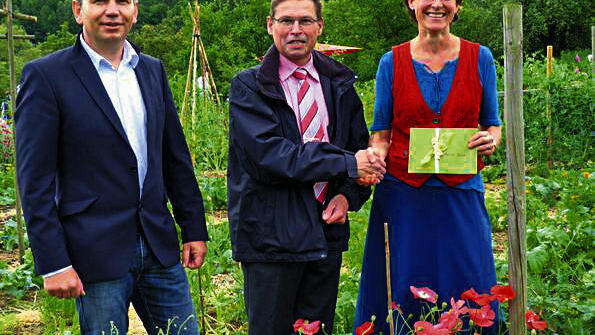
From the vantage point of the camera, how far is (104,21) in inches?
80.4

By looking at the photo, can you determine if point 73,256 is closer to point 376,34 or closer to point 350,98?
point 350,98

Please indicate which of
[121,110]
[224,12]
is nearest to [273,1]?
[121,110]

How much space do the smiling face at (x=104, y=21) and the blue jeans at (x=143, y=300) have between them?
0.63 meters

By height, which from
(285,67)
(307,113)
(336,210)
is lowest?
(336,210)

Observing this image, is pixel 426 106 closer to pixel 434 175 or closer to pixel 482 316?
pixel 434 175

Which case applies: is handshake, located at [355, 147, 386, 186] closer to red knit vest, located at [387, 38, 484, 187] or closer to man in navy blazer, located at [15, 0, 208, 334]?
red knit vest, located at [387, 38, 484, 187]

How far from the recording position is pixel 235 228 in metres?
2.36

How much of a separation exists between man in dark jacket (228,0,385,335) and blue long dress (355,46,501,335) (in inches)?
5.5

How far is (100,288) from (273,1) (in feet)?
3.67

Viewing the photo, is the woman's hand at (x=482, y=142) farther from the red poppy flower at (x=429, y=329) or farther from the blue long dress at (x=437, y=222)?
the red poppy flower at (x=429, y=329)

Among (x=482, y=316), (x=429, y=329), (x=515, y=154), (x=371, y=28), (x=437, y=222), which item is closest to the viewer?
(x=429, y=329)

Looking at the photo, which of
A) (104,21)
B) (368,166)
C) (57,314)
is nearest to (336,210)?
(368,166)

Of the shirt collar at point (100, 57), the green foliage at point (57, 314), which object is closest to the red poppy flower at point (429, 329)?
the shirt collar at point (100, 57)

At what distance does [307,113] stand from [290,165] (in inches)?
9.5
